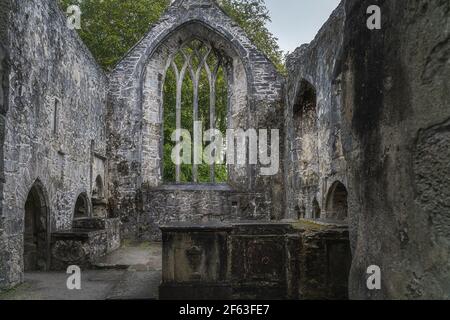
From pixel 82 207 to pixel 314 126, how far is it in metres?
5.25

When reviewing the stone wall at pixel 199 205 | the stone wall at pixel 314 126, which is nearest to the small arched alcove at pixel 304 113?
the stone wall at pixel 314 126

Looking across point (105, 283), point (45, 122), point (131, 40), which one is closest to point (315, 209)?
point (105, 283)

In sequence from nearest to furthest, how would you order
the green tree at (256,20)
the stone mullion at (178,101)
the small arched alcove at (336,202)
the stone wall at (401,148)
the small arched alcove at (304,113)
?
the stone wall at (401,148), the small arched alcove at (336,202), the small arched alcove at (304,113), the stone mullion at (178,101), the green tree at (256,20)

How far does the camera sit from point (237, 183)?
10977mm

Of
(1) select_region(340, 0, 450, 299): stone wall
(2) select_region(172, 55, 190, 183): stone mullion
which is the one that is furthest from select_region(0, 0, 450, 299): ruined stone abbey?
(2) select_region(172, 55, 190, 183): stone mullion

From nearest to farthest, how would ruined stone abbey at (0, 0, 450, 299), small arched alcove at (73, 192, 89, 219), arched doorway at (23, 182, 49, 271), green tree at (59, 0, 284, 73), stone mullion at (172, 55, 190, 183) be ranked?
ruined stone abbey at (0, 0, 450, 299), arched doorway at (23, 182, 49, 271), small arched alcove at (73, 192, 89, 219), stone mullion at (172, 55, 190, 183), green tree at (59, 0, 284, 73)

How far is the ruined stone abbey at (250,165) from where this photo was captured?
52.6 inches

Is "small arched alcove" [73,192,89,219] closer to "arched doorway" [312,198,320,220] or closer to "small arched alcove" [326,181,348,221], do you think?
"arched doorway" [312,198,320,220]

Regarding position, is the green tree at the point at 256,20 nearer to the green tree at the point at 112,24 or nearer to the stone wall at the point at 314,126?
the green tree at the point at 112,24

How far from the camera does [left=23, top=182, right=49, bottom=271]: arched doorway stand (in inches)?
266

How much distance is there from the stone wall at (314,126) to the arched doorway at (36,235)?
468 cm

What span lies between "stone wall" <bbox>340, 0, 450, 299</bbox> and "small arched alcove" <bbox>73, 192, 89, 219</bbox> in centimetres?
796

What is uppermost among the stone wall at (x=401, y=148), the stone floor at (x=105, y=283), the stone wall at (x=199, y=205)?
the stone wall at (x=401, y=148)

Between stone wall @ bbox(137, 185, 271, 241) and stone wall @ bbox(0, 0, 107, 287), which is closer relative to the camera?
stone wall @ bbox(0, 0, 107, 287)
